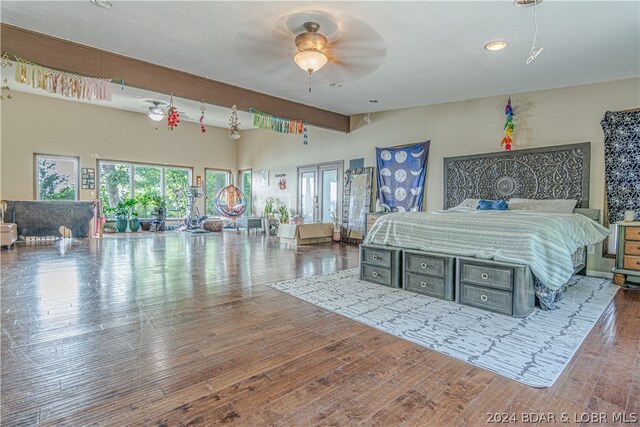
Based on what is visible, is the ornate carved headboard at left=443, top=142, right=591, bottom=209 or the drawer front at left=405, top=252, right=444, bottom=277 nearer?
the drawer front at left=405, top=252, right=444, bottom=277

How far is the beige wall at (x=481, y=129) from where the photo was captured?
479cm

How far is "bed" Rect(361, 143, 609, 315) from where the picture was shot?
118 inches

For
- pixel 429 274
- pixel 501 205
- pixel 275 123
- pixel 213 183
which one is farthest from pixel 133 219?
pixel 501 205

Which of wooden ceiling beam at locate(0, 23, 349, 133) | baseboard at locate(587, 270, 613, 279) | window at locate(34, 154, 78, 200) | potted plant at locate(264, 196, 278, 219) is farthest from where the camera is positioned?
potted plant at locate(264, 196, 278, 219)

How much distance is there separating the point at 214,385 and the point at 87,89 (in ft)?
13.9

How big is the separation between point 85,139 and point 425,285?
996 cm

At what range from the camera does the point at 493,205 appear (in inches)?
208

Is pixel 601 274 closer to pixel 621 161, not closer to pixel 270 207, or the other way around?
pixel 621 161

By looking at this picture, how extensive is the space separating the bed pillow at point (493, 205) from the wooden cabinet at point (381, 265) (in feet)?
7.62

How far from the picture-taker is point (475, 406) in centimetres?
165

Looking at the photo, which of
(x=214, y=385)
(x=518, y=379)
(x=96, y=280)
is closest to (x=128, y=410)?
(x=214, y=385)

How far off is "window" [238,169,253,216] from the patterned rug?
27.0 feet

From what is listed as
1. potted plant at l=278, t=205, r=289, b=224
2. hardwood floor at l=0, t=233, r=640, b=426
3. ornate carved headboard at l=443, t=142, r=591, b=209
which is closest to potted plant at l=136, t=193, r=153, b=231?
potted plant at l=278, t=205, r=289, b=224

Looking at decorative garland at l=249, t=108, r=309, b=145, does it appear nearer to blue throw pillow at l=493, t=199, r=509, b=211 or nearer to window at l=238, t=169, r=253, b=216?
blue throw pillow at l=493, t=199, r=509, b=211
